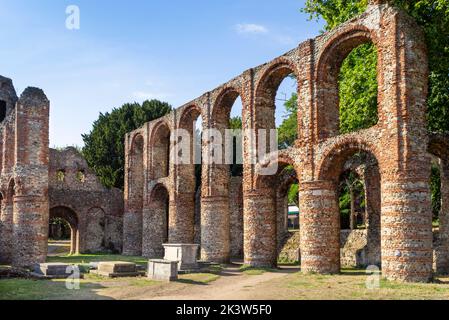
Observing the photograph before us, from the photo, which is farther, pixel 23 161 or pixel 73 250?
pixel 73 250

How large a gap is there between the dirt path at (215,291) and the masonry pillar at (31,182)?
28.3 ft

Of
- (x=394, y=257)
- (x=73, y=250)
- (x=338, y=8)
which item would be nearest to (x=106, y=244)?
(x=73, y=250)

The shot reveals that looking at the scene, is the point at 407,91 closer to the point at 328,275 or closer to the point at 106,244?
the point at 328,275

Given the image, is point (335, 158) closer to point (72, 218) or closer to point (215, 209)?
point (215, 209)

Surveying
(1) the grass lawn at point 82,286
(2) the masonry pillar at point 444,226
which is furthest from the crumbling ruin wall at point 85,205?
(2) the masonry pillar at point 444,226

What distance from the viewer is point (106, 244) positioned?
31.4m

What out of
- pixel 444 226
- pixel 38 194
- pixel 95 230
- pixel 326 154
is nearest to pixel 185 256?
pixel 326 154

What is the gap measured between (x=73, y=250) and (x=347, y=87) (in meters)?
18.5

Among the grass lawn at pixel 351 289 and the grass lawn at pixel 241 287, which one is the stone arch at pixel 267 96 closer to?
the grass lawn at pixel 241 287

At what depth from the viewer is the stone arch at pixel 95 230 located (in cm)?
3077

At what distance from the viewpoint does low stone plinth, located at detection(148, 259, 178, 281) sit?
1568 cm

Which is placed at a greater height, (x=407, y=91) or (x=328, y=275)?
(x=407, y=91)

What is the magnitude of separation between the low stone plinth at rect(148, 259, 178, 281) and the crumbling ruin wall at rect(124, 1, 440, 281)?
4241mm

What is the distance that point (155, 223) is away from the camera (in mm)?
27891
